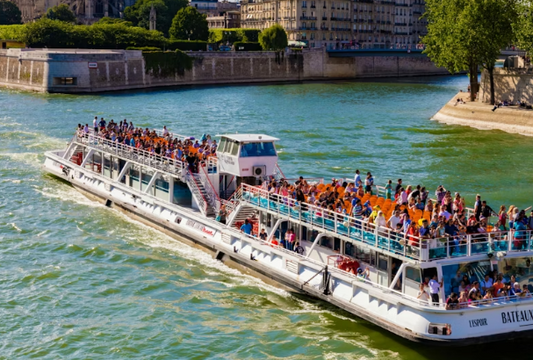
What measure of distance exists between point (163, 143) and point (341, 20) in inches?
4745

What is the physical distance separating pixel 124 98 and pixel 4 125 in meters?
25.1

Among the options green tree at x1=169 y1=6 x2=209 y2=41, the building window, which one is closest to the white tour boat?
the building window

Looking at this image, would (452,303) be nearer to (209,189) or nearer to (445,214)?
(445,214)

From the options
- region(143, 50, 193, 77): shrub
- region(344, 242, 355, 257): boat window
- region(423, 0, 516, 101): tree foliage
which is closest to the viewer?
region(344, 242, 355, 257): boat window

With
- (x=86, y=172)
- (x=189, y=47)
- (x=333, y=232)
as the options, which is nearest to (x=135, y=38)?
(x=189, y=47)

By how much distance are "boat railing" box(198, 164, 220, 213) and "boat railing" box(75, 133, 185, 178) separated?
0.85 m

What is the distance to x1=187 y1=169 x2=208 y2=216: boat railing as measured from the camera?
29.7m

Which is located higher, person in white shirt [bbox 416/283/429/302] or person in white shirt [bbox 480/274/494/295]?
person in white shirt [bbox 480/274/494/295]

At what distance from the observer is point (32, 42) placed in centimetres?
10988

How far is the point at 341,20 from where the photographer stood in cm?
15138

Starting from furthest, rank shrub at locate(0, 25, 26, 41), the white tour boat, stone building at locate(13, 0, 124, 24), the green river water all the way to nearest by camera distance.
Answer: stone building at locate(13, 0, 124, 24)
shrub at locate(0, 25, 26, 41)
the green river water
the white tour boat

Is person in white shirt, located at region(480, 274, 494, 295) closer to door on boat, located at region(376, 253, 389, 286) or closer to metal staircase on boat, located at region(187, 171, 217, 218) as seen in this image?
door on boat, located at region(376, 253, 389, 286)

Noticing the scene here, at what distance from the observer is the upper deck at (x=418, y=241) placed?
825 inches

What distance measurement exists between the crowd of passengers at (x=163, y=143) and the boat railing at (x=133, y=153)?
0.68 ft
